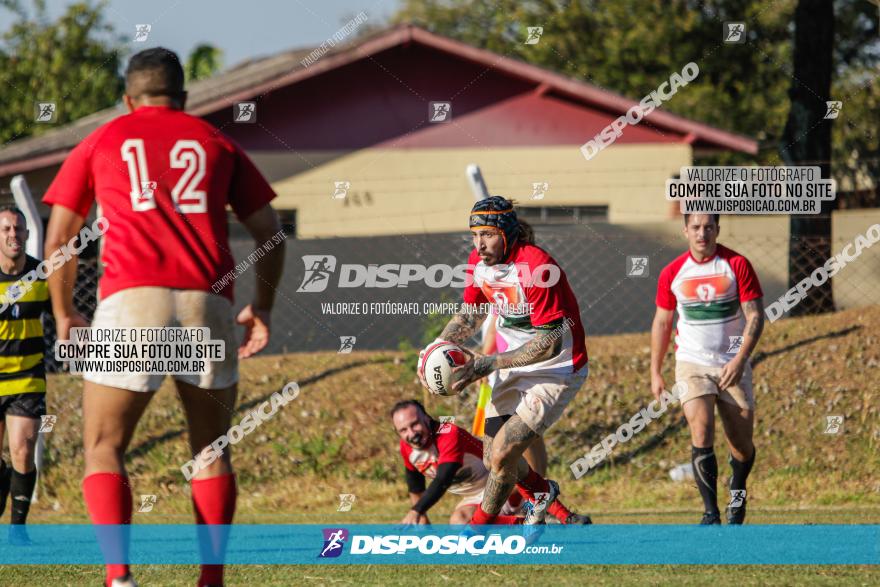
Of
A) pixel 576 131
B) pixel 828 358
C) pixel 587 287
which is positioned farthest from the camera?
pixel 576 131

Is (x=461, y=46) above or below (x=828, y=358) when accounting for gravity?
above

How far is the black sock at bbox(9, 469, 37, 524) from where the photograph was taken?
886cm

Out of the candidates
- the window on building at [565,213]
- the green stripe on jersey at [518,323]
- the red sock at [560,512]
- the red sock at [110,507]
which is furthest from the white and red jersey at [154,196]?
the window on building at [565,213]

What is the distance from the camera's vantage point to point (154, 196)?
5.00 m

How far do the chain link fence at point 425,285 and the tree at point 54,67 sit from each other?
73.7 ft

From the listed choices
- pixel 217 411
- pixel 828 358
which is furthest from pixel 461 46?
pixel 217 411

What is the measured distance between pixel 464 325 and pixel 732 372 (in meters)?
2.04

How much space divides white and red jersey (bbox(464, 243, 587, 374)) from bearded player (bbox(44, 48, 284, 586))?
245 cm

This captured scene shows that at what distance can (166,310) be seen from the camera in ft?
16.3

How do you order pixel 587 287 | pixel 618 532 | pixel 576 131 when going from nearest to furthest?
pixel 618 532 < pixel 587 287 < pixel 576 131

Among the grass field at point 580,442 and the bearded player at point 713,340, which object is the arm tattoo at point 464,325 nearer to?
the bearded player at point 713,340

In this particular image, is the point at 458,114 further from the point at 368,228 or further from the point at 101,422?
the point at 101,422

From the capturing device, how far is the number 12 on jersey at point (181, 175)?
16.4ft

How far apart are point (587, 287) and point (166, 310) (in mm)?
11401
